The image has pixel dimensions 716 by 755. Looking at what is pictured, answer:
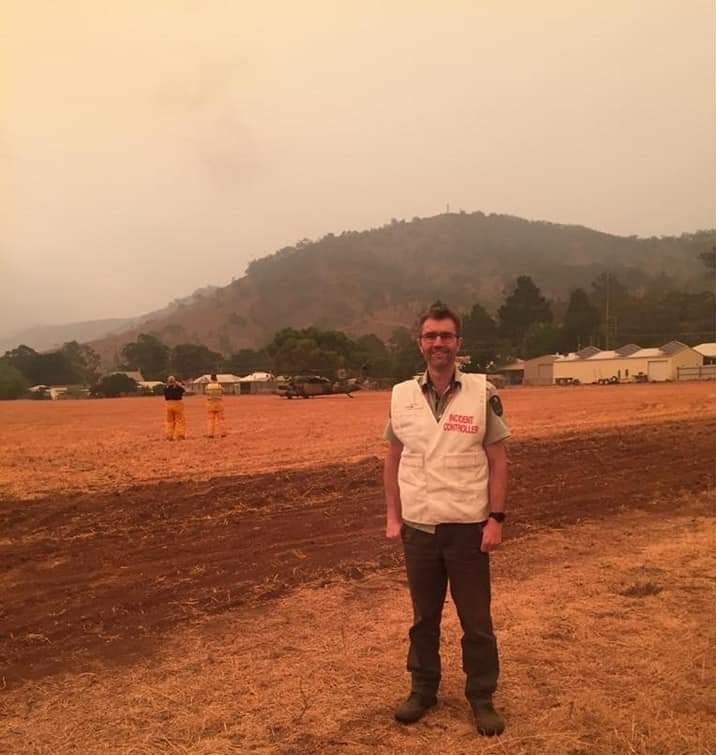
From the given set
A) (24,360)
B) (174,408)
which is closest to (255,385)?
(24,360)

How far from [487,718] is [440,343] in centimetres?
175

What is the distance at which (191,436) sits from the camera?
17.9 m

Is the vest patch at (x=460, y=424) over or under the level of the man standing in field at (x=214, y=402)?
over

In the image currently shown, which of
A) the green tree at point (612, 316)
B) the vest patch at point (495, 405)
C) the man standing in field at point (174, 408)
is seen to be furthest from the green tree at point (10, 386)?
the vest patch at point (495, 405)

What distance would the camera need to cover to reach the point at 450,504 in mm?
3168

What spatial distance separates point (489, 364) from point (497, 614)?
92.3m

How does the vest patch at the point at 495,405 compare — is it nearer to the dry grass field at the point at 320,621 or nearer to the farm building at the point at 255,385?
the dry grass field at the point at 320,621

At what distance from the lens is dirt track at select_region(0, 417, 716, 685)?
448cm

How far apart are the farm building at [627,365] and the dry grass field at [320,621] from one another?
6651 centimetres

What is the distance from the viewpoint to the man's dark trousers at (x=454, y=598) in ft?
10.4

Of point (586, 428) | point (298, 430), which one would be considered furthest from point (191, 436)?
point (586, 428)

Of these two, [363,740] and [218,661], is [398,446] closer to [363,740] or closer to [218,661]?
[363,740]

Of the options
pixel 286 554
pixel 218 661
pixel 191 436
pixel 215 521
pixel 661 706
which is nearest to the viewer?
pixel 661 706

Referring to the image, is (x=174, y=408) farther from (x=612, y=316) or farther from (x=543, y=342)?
(x=612, y=316)
